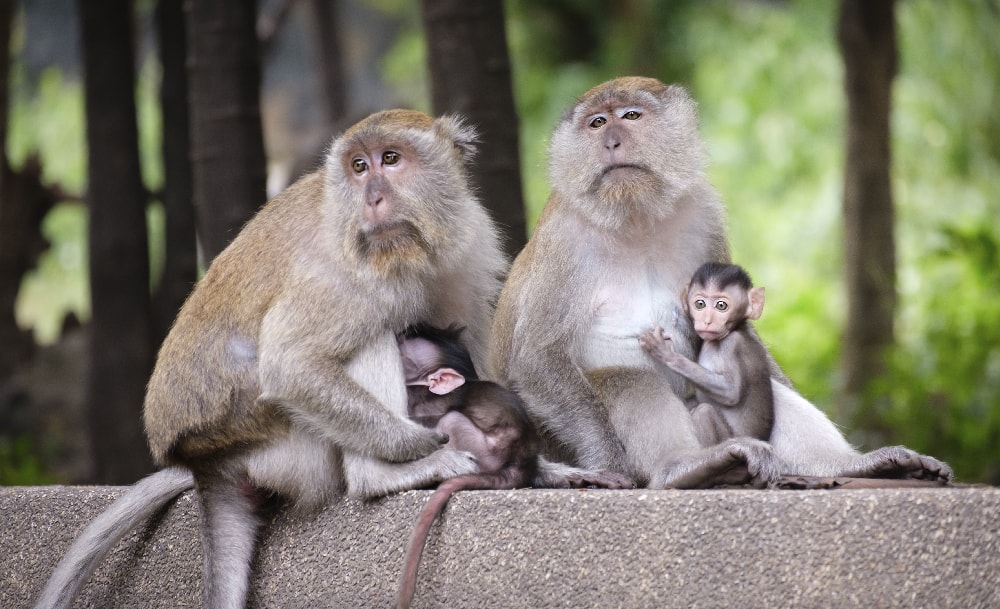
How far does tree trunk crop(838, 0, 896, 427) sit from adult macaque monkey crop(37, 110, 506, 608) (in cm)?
502

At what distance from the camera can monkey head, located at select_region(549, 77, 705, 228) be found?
3.50m

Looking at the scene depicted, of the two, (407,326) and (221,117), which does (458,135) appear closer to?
(407,326)

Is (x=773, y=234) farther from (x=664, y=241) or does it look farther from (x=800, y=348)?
(x=664, y=241)

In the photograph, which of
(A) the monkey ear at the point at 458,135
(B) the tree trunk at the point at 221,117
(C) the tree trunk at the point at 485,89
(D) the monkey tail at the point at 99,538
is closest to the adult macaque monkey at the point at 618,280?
(A) the monkey ear at the point at 458,135

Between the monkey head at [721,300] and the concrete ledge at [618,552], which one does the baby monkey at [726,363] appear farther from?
the concrete ledge at [618,552]

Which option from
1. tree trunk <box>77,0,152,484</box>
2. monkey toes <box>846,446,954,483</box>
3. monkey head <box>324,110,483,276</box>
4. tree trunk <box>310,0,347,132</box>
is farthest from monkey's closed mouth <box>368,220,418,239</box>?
tree trunk <box>310,0,347,132</box>

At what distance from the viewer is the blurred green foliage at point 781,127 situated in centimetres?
1145

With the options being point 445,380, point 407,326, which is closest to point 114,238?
point 407,326

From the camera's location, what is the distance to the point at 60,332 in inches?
401

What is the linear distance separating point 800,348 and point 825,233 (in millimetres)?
3400

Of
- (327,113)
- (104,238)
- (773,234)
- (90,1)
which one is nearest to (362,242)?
(104,238)

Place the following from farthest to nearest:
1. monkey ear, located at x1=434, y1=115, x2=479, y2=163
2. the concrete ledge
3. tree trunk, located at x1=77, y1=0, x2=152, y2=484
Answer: tree trunk, located at x1=77, y1=0, x2=152, y2=484 < monkey ear, located at x1=434, y1=115, x2=479, y2=163 < the concrete ledge

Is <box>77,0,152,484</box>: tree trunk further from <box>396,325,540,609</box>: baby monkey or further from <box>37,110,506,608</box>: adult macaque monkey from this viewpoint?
<box>396,325,540,609</box>: baby monkey

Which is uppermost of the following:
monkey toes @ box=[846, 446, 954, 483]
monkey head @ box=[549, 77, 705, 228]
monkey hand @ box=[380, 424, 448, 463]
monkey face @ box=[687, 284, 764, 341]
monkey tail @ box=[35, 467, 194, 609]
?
monkey head @ box=[549, 77, 705, 228]
